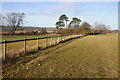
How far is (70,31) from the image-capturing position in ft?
204

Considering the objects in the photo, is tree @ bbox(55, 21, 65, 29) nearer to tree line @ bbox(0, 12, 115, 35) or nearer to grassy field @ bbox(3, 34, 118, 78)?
tree line @ bbox(0, 12, 115, 35)

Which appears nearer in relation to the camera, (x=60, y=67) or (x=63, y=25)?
(x=60, y=67)

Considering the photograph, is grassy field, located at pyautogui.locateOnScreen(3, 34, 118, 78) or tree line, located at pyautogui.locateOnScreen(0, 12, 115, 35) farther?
tree line, located at pyautogui.locateOnScreen(0, 12, 115, 35)

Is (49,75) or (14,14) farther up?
(14,14)

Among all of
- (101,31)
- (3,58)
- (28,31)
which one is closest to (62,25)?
(28,31)

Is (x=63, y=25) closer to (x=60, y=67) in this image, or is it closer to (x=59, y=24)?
(x=59, y=24)

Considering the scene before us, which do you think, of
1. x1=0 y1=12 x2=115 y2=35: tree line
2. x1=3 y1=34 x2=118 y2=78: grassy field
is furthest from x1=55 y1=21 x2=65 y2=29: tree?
x1=3 y1=34 x2=118 y2=78: grassy field

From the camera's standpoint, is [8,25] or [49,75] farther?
[8,25]

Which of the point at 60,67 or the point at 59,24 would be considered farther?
the point at 59,24

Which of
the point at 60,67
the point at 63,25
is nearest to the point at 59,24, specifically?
the point at 63,25

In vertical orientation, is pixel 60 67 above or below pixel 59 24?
below

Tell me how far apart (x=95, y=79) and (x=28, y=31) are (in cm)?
5243

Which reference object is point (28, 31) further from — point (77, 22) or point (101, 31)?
point (101, 31)

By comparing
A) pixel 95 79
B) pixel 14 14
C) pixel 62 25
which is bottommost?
pixel 95 79
